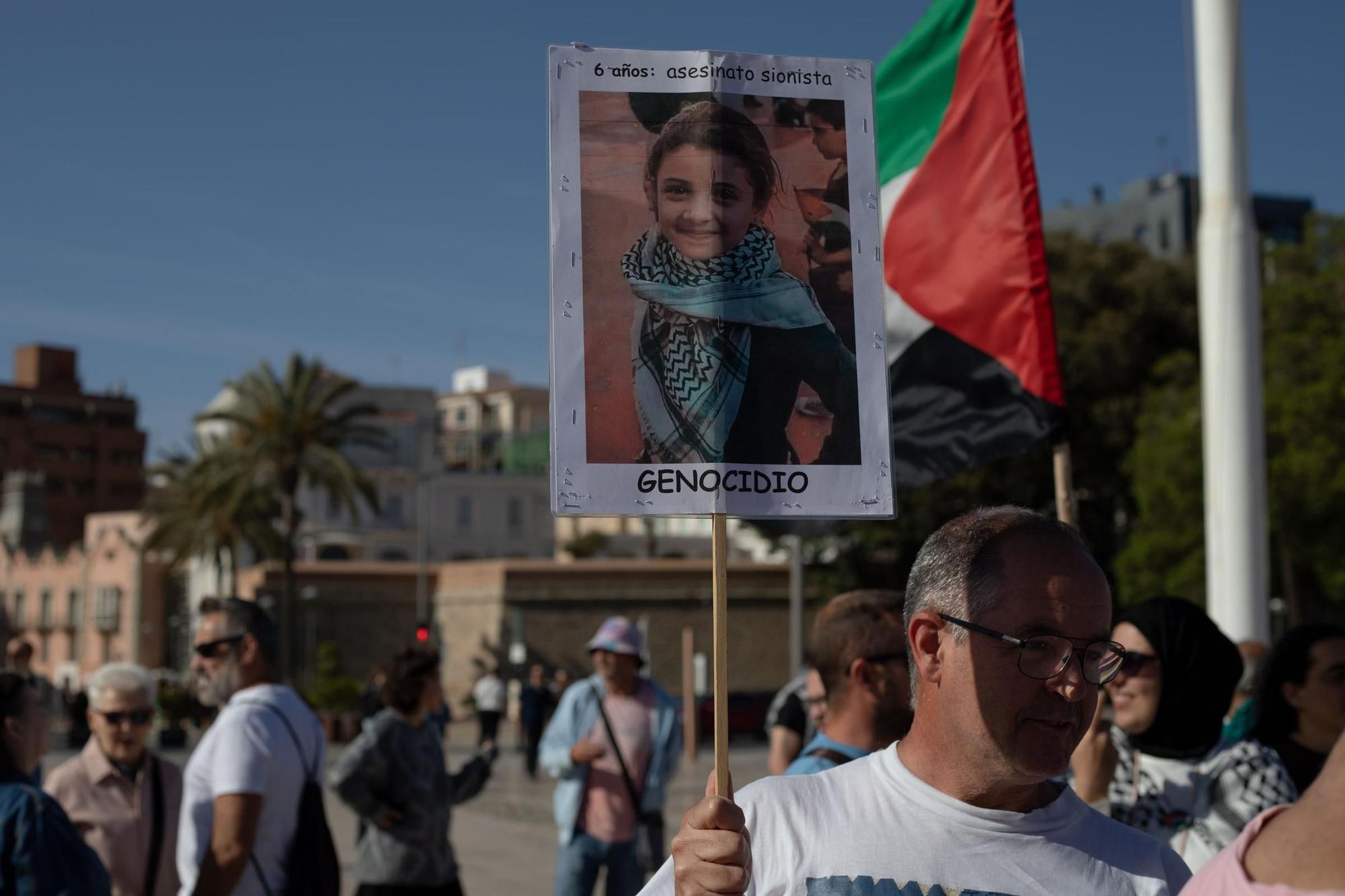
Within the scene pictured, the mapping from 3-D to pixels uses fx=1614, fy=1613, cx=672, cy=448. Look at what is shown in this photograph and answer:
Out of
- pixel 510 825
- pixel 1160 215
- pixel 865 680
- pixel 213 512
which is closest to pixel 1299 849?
pixel 865 680

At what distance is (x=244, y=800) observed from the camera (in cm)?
487

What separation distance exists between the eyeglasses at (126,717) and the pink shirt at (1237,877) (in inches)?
167

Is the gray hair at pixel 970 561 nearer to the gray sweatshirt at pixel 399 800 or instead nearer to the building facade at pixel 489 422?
the gray sweatshirt at pixel 399 800

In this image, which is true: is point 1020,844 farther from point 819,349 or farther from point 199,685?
point 199,685

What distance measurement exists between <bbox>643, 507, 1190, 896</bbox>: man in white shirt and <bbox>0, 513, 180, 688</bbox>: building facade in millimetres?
69570

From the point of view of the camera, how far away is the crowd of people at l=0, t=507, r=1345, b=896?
2.42m

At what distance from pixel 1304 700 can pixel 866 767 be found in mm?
2416

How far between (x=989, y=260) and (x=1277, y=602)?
3345 cm

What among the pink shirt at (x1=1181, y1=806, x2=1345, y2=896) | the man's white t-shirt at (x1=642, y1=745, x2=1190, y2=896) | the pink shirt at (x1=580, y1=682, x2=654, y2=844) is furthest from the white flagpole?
the pink shirt at (x1=1181, y1=806, x2=1345, y2=896)

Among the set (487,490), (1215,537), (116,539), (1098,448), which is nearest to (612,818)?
(1215,537)

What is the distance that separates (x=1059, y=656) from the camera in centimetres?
242

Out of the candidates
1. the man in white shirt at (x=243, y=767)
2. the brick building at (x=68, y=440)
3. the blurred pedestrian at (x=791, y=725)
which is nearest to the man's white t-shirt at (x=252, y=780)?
the man in white shirt at (x=243, y=767)

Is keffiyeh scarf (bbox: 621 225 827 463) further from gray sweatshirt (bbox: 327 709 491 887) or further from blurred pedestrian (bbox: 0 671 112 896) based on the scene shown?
gray sweatshirt (bbox: 327 709 491 887)

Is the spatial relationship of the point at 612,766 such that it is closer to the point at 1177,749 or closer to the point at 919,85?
the point at 919,85
